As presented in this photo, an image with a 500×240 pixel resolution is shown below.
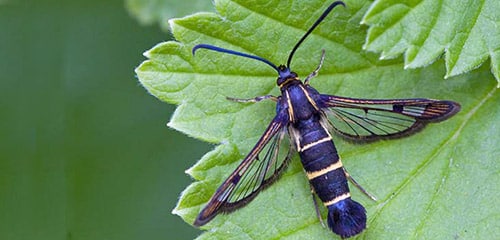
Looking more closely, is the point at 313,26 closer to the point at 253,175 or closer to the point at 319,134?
the point at 319,134

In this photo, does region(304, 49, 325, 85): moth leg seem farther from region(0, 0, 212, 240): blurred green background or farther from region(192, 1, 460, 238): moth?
region(0, 0, 212, 240): blurred green background

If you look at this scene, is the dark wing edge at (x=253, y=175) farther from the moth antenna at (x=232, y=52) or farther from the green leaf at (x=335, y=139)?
the moth antenna at (x=232, y=52)

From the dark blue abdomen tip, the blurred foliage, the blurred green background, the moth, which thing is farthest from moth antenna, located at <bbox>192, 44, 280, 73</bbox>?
the blurred green background

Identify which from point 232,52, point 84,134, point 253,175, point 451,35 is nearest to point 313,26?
point 232,52

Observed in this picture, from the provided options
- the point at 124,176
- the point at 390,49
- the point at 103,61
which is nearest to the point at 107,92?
the point at 103,61

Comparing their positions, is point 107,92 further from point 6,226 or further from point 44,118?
point 6,226

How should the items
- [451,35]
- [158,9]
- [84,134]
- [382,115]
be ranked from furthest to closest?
[84,134] → [158,9] → [382,115] → [451,35]
